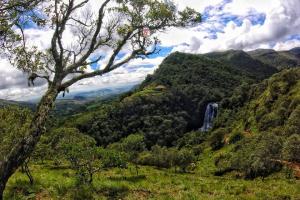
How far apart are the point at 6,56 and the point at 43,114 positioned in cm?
383

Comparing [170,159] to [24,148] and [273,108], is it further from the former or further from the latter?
[273,108]

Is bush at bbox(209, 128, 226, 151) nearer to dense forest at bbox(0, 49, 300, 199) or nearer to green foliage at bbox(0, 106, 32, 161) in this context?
dense forest at bbox(0, 49, 300, 199)

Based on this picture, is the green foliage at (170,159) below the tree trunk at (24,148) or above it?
below

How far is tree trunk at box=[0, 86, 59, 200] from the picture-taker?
13.7 m

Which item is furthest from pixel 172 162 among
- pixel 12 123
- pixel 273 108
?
pixel 273 108

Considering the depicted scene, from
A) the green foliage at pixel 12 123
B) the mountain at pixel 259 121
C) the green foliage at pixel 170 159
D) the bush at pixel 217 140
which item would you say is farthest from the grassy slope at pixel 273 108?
the green foliage at pixel 12 123

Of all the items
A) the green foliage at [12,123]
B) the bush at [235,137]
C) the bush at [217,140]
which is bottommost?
the bush at [217,140]

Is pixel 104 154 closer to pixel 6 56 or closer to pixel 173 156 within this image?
pixel 6 56

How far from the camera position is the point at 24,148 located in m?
13.9

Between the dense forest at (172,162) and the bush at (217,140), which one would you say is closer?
the dense forest at (172,162)

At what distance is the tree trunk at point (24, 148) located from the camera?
1369cm

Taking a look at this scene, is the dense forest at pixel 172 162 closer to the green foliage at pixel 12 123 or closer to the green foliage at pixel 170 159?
the green foliage at pixel 12 123

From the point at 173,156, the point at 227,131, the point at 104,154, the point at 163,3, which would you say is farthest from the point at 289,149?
the point at 227,131

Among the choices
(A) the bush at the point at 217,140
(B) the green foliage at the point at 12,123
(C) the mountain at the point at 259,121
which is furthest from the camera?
(A) the bush at the point at 217,140
